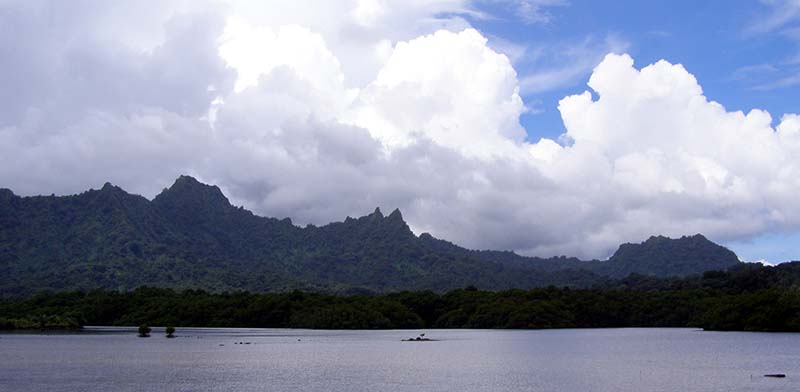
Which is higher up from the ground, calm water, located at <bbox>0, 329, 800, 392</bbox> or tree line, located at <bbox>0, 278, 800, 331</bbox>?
tree line, located at <bbox>0, 278, 800, 331</bbox>

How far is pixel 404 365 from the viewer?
84.4 meters

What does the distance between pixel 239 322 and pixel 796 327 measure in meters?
119

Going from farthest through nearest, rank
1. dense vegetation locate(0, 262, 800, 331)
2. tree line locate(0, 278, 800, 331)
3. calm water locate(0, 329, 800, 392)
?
dense vegetation locate(0, 262, 800, 331) < tree line locate(0, 278, 800, 331) < calm water locate(0, 329, 800, 392)

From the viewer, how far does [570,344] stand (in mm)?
119438

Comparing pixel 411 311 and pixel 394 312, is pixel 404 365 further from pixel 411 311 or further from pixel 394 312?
pixel 411 311

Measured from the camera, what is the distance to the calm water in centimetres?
6650

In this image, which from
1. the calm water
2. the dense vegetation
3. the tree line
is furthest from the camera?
the dense vegetation

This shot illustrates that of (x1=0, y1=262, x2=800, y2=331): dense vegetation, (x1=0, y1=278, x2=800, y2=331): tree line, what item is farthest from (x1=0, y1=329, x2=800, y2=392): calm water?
(x1=0, y1=262, x2=800, y2=331): dense vegetation

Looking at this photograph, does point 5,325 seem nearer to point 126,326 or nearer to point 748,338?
point 126,326

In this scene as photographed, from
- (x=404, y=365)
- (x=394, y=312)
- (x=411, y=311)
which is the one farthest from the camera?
(x=411, y=311)

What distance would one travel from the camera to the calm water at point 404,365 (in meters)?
66.5

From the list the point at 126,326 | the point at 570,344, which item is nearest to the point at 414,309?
the point at 126,326

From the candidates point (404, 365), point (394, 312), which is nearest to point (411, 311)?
point (394, 312)

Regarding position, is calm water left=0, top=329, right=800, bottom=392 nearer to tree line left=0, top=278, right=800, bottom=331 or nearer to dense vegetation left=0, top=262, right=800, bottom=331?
tree line left=0, top=278, right=800, bottom=331
